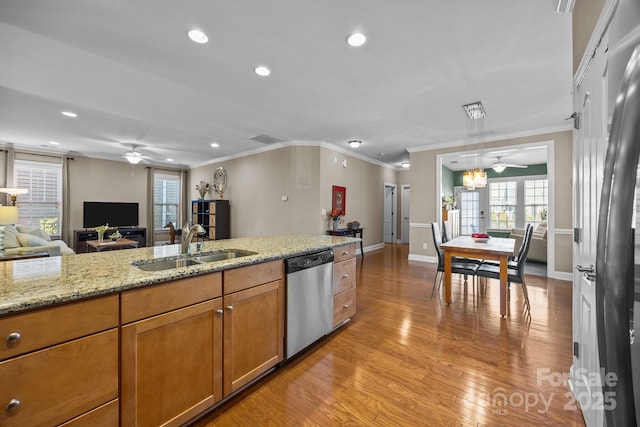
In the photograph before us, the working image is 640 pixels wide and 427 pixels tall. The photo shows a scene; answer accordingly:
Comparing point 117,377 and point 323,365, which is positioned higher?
point 117,377

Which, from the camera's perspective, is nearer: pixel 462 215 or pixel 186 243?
pixel 186 243

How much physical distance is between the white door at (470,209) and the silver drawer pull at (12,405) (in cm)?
957

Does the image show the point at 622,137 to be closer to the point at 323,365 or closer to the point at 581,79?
the point at 581,79

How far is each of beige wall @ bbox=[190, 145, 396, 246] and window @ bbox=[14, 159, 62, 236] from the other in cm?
345

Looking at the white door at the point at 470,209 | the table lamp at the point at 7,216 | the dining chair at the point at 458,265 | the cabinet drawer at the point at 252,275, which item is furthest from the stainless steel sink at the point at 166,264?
the white door at the point at 470,209

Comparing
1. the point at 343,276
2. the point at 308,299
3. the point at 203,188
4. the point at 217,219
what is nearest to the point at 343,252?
the point at 343,276

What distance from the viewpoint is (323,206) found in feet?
18.8

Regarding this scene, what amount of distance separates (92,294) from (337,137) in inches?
190

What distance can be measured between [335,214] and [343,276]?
10.5 ft

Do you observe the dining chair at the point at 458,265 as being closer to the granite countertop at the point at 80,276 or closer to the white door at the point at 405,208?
the granite countertop at the point at 80,276

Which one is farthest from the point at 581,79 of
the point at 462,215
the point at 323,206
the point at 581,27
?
the point at 462,215

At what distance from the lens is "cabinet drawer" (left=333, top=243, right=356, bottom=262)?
254 cm

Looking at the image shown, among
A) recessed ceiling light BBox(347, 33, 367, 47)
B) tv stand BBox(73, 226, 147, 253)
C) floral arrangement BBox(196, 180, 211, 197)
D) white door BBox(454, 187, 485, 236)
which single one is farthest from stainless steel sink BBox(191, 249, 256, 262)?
white door BBox(454, 187, 485, 236)

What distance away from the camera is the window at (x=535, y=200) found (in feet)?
24.9
